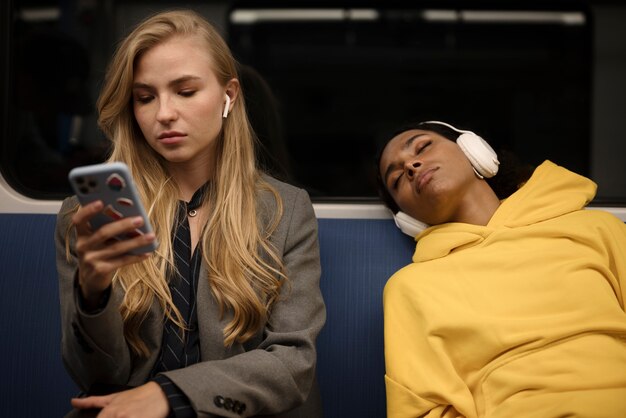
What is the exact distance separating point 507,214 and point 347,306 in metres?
0.58

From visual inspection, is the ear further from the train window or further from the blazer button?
the train window

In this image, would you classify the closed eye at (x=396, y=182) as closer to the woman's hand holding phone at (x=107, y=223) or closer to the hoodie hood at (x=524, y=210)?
the hoodie hood at (x=524, y=210)

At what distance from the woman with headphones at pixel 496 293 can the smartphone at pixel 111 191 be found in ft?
3.01

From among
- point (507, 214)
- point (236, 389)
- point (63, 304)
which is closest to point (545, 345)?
point (507, 214)

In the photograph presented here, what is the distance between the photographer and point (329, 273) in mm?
2391

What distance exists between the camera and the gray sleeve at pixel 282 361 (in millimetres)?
1612

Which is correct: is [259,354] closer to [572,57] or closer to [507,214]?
[507,214]

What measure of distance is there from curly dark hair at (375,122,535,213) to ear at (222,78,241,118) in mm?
599

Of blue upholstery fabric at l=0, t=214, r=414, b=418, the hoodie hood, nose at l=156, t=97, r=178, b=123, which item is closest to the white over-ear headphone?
the hoodie hood

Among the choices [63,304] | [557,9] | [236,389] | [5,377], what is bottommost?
[5,377]

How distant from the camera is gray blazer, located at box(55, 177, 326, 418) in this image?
1606 millimetres

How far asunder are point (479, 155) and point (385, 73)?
138cm

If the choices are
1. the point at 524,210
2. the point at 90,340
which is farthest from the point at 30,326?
the point at 524,210

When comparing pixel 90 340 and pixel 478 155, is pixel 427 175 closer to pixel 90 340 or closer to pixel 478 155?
pixel 478 155
